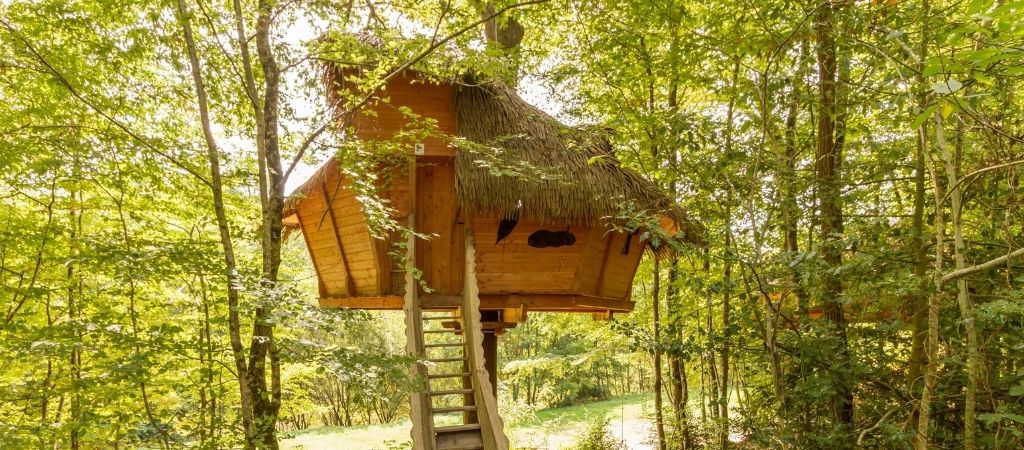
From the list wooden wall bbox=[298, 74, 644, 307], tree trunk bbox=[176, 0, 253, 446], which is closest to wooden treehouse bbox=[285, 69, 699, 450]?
wooden wall bbox=[298, 74, 644, 307]

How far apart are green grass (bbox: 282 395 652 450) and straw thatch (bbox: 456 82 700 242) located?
711 centimetres

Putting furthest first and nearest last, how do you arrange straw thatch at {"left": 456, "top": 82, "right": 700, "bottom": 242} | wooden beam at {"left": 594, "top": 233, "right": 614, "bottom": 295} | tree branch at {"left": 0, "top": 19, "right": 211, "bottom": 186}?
1. wooden beam at {"left": 594, "top": 233, "right": 614, "bottom": 295}
2. straw thatch at {"left": 456, "top": 82, "right": 700, "bottom": 242}
3. tree branch at {"left": 0, "top": 19, "right": 211, "bottom": 186}

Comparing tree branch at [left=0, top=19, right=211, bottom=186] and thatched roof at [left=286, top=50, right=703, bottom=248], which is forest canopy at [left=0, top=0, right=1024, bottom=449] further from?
thatched roof at [left=286, top=50, right=703, bottom=248]

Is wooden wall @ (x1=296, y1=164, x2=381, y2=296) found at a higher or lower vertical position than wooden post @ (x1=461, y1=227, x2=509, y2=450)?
higher

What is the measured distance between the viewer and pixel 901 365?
4.30 m

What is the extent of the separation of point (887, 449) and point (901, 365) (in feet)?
2.19

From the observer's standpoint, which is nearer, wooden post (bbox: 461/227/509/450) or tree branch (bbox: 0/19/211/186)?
tree branch (bbox: 0/19/211/186)

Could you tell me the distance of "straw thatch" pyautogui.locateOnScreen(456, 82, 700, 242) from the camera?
22.0ft

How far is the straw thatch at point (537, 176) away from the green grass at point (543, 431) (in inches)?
280

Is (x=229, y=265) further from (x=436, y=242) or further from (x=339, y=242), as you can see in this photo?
(x=339, y=242)

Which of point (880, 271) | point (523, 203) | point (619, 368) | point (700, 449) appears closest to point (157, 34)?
point (523, 203)

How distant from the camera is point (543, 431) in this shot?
14586 mm

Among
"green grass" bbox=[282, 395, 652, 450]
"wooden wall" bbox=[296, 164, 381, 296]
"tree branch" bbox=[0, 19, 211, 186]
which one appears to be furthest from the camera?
"green grass" bbox=[282, 395, 652, 450]

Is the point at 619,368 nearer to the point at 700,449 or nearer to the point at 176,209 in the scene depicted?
the point at 700,449
